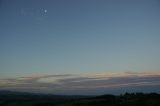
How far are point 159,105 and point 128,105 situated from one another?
9.52 metres

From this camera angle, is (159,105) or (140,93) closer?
(159,105)

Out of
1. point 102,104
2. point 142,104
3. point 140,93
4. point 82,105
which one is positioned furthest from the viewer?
point 140,93

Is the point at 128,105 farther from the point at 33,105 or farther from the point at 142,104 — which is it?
the point at 33,105

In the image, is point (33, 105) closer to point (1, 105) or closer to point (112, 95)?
point (1, 105)

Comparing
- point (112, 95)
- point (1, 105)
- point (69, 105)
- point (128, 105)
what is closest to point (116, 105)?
point (128, 105)

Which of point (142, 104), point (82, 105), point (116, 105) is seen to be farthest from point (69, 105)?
point (142, 104)

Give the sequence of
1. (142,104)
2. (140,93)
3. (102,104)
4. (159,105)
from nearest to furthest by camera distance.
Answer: (159,105) → (142,104) → (102,104) → (140,93)

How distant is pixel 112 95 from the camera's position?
244 feet

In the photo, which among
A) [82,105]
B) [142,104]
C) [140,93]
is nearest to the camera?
[142,104]

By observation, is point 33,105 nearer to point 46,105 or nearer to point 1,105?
point 46,105

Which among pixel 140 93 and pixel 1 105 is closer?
pixel 140 93

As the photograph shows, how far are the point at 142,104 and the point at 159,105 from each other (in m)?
7.39

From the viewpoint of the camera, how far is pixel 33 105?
75812 mm

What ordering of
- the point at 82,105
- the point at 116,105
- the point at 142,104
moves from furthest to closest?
the point at 82,105
the point at 116,105
the point at 142,104
